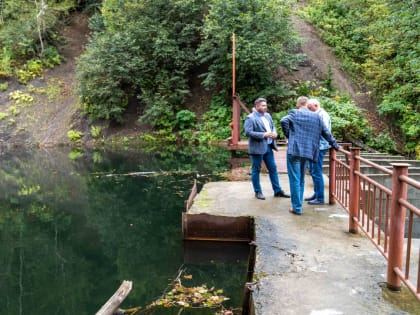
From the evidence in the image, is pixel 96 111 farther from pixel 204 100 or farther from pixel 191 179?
pixel 191 179

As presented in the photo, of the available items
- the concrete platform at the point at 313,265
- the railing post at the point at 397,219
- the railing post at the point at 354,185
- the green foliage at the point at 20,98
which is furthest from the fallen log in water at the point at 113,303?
the green foliage at the point at 20,98

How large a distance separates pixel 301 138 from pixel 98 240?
4.05m

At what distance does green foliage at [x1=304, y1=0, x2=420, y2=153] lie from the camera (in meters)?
10.5

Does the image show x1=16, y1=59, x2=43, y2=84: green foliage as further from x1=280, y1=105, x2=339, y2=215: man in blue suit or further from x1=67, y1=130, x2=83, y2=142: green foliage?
x1=280, y1=105, x2=339, y2=215: man in blue suit

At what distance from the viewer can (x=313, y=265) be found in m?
4.45

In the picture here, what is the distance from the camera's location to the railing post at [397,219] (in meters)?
3.50

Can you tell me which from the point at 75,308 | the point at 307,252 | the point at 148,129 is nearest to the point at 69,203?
the point at 75,308

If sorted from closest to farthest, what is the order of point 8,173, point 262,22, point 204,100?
1. point 8,173
2. point 262,22
3. point 204,100

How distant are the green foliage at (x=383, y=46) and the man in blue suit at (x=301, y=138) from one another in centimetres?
529

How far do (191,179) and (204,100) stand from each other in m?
9.56

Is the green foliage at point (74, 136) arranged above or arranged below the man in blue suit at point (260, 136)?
below

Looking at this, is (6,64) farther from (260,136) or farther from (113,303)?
(113,303)

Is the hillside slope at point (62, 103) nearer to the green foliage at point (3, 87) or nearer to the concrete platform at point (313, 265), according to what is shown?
the green foliage at point (3, 87)

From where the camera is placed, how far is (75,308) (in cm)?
507
